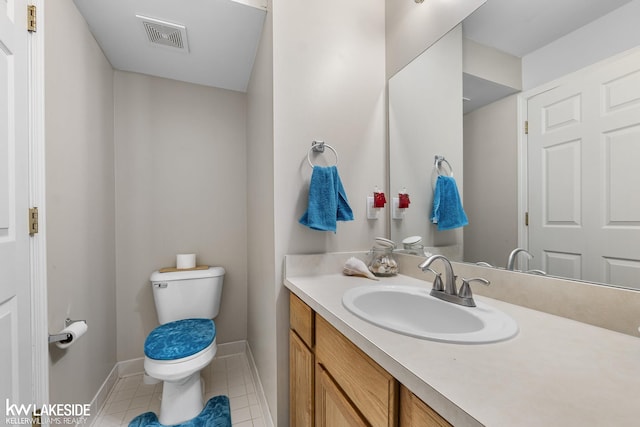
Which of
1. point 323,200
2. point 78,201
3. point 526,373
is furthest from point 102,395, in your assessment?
point 526,373

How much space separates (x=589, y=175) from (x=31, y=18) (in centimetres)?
193

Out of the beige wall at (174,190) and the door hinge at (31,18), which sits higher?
the door hinge at (31,18)

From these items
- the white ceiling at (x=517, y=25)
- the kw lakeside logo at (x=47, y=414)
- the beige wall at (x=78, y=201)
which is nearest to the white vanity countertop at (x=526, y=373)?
the white ceiling at (x=517, y=25)

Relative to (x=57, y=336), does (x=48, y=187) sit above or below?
above

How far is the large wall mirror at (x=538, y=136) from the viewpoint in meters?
0.65

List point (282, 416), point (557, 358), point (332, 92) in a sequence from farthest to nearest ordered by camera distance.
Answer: point (332, 92) < point (282, 416) < point (557, 358)

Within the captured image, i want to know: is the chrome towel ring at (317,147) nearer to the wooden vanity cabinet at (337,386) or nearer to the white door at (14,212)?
the wooden vanity cabinet at (337,386)

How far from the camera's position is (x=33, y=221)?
0.99 meters

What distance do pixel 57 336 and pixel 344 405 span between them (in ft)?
3.82

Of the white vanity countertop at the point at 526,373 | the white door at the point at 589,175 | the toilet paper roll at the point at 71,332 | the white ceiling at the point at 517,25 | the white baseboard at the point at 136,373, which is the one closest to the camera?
the white vanity countertop at the point at 526,373

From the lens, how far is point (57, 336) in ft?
3.46

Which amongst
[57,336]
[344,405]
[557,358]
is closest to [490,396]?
[557,358]

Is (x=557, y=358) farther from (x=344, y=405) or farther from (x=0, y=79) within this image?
(x=0, y=79)

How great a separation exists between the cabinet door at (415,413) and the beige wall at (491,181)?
25.2 inches
